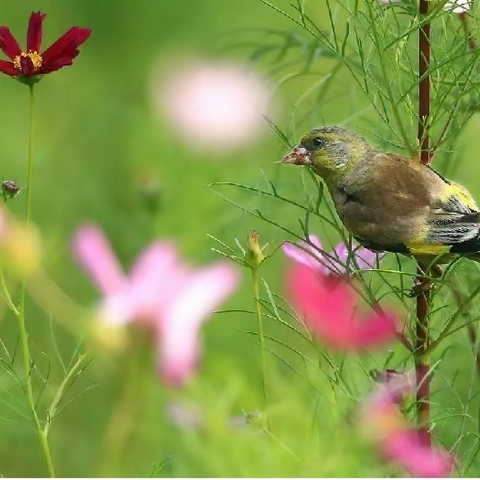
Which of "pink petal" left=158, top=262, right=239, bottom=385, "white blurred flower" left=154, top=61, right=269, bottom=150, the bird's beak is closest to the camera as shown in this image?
"pink petal" left=158, top=262, right=239, bottom=385

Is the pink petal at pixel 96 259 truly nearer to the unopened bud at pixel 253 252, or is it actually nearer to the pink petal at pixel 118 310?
the pink petal at pixel 118 310

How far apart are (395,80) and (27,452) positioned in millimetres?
837

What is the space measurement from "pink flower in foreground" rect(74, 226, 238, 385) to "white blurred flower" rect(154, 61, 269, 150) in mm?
1251

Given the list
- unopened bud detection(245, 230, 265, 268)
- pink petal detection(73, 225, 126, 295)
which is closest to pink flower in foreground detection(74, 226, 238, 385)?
pink petal detection(73, 225, 126, 295)

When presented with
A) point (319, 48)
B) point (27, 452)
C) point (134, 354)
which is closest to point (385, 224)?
point (319, 48)

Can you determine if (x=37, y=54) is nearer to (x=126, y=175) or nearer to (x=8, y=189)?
(x=8, y=189)

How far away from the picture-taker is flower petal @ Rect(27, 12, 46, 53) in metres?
0.81

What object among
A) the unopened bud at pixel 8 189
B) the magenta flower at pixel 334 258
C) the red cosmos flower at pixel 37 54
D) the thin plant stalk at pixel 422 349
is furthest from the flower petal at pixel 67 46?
the thin plant stalk at pixel 422 349

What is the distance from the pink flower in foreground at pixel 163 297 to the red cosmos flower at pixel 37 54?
0.38m

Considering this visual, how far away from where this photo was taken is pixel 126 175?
75.1 inches

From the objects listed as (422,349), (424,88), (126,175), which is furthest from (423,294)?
(126,175)

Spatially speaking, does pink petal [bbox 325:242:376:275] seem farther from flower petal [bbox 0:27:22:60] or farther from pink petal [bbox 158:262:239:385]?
pink petal [bbox 158:262:239:385]

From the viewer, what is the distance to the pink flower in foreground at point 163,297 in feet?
1.35

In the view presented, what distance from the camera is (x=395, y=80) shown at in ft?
3.21
